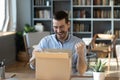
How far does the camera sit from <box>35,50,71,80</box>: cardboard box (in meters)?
2.03

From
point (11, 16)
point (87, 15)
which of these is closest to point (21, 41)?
point (11, 16)

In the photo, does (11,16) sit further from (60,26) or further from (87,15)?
(60,26)

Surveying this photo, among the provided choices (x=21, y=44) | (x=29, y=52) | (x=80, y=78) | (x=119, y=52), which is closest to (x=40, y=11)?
(x=21, y=44)

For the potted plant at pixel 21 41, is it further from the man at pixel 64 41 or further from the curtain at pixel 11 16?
the man at pixel 64 41

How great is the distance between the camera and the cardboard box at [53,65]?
2031 millimetres

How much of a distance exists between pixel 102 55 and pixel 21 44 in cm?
221

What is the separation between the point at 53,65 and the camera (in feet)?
6.73

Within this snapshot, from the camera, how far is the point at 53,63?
6.75 ft

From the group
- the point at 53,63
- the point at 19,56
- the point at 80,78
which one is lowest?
the point at 19,56

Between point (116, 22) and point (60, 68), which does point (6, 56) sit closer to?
point (116, 22)

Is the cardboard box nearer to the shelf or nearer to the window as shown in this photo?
the window

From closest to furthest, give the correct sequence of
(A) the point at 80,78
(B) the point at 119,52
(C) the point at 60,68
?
(C) the point at 60,68 < (A) the point at 80,78 < (B) the point at 119,52

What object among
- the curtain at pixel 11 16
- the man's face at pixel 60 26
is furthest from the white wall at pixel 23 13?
the man's face at pixel 60 26

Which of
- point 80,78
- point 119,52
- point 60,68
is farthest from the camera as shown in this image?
point 119,52
